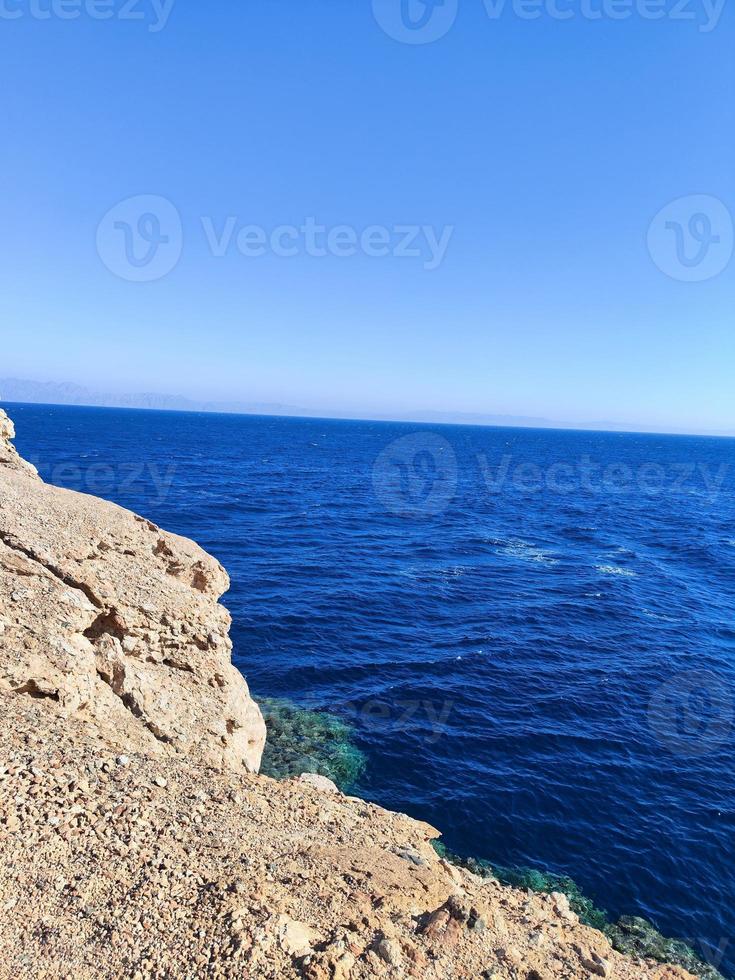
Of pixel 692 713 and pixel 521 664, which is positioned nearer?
pixel 692 713

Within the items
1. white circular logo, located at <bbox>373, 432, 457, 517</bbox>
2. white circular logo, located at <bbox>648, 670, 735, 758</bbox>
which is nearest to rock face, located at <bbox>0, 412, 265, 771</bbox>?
white circular logo, located at <bbox>648, 670, 735, 758</bbox>

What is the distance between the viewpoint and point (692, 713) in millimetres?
26750

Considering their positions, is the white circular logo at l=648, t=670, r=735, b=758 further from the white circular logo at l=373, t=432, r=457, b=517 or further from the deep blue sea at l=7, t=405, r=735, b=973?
the white circular logo at l=373, t=432, r=457, b=517

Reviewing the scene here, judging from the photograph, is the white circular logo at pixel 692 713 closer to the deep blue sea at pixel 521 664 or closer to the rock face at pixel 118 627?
the deep blue sea at pixel 521 664

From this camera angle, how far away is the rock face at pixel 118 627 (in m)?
13.5

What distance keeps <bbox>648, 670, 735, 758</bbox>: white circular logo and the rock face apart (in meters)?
19.1

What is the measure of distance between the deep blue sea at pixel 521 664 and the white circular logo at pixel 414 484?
1.54 m

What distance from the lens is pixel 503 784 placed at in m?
21.3

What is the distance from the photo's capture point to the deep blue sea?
1905cm

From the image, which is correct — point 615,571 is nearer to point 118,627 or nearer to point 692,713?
point 692,713

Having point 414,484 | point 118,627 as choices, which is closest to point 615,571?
point 118,627

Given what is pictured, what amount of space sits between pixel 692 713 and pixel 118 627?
26.8m

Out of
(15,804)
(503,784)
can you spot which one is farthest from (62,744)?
(503,784)

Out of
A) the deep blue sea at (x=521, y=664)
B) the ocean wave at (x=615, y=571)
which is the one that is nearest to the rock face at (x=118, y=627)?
the deep blue sea at (x=521, y=664)
